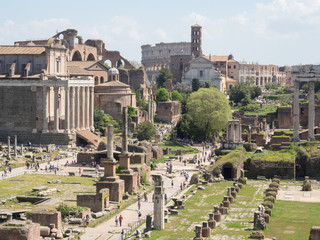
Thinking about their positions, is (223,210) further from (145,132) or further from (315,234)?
(145,132)

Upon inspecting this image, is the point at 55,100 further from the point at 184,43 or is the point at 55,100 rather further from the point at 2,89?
the point at 184,43

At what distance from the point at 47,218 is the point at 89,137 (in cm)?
4056

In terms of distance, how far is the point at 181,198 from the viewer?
148ft

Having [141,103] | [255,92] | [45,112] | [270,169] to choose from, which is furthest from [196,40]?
[270,169]

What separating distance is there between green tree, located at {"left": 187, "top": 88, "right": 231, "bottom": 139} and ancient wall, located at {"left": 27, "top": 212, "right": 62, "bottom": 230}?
47561 millimetres

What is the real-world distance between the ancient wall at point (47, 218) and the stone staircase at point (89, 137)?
39.2 metres

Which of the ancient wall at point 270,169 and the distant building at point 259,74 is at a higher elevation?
the distant building at point 259,74

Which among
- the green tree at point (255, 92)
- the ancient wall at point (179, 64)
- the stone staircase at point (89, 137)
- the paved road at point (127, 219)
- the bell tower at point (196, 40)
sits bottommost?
the paved road at point (127, 219)

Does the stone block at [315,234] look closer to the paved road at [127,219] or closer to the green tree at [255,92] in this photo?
the paved road at [127,219]

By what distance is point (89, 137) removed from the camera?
74.8 m

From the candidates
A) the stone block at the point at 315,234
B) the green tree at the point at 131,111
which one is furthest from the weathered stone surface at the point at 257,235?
the green tree at the point at 131,111

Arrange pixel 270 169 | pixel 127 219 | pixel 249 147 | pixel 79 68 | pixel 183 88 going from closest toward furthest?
pixel 127 219
pixel 270 169
pixel 249 147
pixel 79 68
pixel 183 88

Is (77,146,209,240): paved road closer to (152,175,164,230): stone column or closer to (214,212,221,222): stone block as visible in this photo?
(152,175,164,230): stone column

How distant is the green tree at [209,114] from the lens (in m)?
80.8
